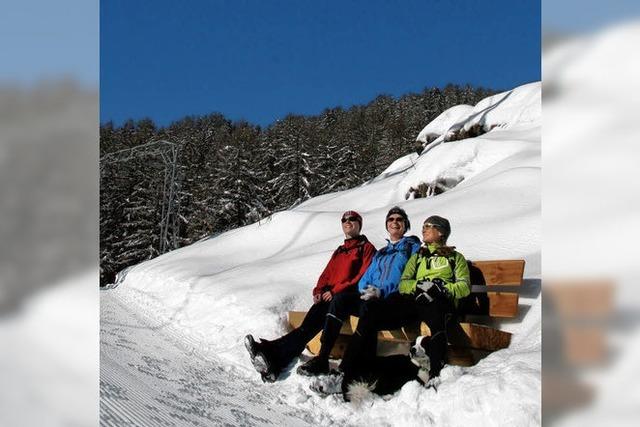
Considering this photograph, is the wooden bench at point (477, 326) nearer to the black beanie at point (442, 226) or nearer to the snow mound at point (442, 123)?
the black beanie at point (442, 226)

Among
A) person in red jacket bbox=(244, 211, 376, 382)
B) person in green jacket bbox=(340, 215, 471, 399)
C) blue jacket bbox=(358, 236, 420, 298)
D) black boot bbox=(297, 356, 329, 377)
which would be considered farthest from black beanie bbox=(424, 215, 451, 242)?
black boot bbox=(297, 356, 329, 377)

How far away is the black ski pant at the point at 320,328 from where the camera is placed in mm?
A: 3375

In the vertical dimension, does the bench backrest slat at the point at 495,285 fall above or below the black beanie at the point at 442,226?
below

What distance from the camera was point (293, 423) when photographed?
9.55 feet

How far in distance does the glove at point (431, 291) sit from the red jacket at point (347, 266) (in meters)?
0.73

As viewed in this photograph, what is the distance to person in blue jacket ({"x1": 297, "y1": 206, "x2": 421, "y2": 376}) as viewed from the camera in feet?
10.9

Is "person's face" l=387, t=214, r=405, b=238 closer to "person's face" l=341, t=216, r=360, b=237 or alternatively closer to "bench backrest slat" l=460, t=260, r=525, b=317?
"person's face" l=341, t=216, r=360, b=237

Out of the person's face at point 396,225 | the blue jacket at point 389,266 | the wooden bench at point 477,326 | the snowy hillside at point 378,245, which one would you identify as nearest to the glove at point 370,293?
the blue jacket at point 389,266

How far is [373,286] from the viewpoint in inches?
137
